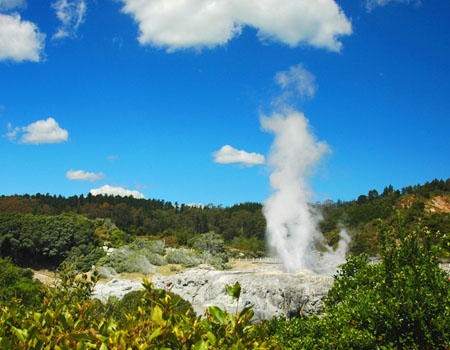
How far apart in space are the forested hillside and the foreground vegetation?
842 inches

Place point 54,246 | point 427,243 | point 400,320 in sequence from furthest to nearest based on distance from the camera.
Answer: point 54,246 → point 427,243 → point 400,320

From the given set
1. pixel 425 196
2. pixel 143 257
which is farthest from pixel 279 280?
pixel 425 196

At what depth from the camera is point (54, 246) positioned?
39.5m

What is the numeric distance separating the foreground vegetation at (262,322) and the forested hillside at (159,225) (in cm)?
2138

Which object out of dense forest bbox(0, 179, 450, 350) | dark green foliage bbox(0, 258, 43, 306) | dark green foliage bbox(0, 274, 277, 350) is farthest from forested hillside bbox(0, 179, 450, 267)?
dark green foliage bbox(0, 274, 277, 350)

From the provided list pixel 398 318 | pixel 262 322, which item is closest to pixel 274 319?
pixel 398 318

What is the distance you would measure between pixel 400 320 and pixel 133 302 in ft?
34.7

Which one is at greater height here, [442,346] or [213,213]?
[213,213]

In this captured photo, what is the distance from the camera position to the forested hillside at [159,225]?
3850 centimetres

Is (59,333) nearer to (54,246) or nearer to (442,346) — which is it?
(442,346)

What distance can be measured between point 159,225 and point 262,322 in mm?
72272

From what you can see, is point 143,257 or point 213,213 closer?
point 143,257

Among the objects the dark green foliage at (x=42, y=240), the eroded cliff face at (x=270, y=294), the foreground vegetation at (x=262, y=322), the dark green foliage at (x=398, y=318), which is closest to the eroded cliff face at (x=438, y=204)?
the eroded cliff face at (x=270, y=294)

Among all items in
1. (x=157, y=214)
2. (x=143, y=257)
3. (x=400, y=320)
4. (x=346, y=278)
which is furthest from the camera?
(x=157, y=214)
